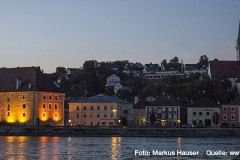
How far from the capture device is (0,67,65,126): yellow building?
367ft

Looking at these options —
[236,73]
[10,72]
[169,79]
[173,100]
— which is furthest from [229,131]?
[169,79]

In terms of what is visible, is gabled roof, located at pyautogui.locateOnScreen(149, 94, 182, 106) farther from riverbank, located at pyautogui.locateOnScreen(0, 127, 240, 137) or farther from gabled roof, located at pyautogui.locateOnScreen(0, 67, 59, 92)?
riverbank, located at pyautogui.locateOnScreen(0, 127, 240, 137)

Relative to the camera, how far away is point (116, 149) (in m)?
64.4

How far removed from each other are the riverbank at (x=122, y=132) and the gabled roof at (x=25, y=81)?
40.9ft

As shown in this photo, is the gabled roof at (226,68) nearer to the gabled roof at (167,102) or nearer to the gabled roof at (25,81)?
the gabled roof at (167,102)

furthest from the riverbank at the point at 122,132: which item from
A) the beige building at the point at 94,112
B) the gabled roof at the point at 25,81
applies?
the beige building at the point at 94,112

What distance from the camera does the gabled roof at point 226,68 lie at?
521 feet

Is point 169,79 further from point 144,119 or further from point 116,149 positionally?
point 116,149

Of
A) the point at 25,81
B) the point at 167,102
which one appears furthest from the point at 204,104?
the point at 25,81

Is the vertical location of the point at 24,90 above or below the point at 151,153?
above

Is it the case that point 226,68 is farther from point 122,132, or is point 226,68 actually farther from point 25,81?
point 122,132

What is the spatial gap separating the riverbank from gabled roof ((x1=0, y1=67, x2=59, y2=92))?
1245 cm

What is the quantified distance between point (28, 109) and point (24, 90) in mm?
3671

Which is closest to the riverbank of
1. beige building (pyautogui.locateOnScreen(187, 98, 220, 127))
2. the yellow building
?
the yellow building
